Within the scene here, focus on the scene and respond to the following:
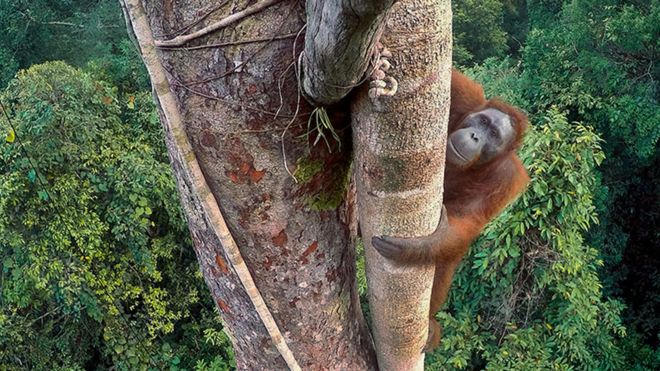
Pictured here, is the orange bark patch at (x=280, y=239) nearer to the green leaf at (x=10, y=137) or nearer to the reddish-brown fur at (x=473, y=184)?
the reddish-brown fur at (x=473, y=184)

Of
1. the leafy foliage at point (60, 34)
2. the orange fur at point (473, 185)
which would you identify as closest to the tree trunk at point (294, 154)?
the orange fur at point (473, 185)

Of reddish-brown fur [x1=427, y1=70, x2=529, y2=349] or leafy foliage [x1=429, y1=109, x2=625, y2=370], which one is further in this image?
leafy foliage [x1=429, y1=109, x2=625, y2=370]

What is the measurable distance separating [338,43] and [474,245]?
397 centimetres

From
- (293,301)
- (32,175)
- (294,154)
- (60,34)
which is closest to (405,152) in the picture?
(294,154)

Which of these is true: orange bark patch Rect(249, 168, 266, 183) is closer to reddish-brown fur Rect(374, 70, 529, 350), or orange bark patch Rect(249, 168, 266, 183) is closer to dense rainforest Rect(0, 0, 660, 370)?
reddish-brown fur Rect(374, 70, 529, 350)

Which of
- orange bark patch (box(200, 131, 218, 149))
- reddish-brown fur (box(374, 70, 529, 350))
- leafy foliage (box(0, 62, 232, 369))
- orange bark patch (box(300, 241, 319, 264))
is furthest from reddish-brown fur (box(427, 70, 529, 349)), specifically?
leafy foliage (box(0, 62, 232, 369))

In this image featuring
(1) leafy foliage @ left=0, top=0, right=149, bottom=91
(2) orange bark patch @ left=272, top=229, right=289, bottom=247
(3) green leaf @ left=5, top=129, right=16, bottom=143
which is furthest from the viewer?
(1) leafy foliage @ left=0, top=0, right=149, bottom=91

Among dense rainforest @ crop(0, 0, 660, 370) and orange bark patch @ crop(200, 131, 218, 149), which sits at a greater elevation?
orange bark patch @ crop(200, 131, 218, 149)

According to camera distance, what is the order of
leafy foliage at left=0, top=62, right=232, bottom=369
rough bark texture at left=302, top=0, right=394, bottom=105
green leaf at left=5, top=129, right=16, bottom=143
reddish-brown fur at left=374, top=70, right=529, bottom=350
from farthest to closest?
leafy foliage at left=0, top=62, right=232, bottom=369, green leaf at left=5, top=129, right=16, bottom=143, reddish-brown fur at left=374, top=70, right=529, bottom=350, rough bark texture at left=302, top=0, right=394, bottom=105

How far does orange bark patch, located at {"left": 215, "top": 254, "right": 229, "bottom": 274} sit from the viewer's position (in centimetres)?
128

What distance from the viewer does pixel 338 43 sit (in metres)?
0.87

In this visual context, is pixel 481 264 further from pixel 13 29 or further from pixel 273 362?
pixel 13 29

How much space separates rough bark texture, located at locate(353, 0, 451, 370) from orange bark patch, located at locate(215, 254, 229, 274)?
1.02ft

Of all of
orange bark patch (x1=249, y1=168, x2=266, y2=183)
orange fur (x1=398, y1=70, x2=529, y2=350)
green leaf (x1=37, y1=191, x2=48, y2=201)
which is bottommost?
green leaf (x1=37, y1=191, x2=48, y2=201)
